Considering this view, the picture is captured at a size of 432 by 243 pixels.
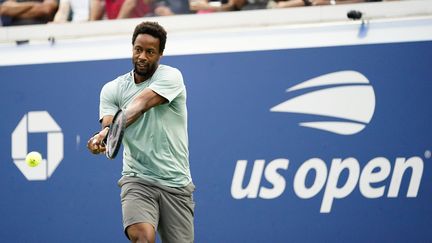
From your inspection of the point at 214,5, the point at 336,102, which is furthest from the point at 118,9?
the point at 336,102

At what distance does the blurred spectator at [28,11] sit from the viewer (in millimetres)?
9102

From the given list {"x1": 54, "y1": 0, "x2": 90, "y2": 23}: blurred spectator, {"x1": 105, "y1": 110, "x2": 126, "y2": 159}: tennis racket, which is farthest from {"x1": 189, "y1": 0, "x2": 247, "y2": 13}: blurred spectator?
{"x1": 105, "y1": 110, "x2": 126, "y2": 159}: tennis racket

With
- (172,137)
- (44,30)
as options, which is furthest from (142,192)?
(44,30)

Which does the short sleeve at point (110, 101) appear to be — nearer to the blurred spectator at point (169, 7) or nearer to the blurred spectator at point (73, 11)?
the blurred spectator at point (169, 7)

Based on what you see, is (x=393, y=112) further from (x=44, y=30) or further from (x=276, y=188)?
(x=44, y=30)

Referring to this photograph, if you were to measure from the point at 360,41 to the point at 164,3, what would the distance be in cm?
209

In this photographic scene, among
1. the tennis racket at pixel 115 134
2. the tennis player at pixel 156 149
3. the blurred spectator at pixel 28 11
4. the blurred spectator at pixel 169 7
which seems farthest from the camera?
the blurred spectator at pixel 28 11

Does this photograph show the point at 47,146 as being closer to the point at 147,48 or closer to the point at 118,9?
the point at 118,9

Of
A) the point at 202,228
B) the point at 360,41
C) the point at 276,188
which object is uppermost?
the point at 360,41

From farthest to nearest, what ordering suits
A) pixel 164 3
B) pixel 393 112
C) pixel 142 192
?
pixel 164 3, pixel 393 112, pixel 142 192

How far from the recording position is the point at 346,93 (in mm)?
7703

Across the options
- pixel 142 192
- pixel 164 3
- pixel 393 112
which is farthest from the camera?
pixel 164 3

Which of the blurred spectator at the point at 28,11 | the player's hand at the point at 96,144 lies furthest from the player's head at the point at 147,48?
the blurred spectator at the point at 28,11

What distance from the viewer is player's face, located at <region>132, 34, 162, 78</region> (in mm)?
5676
